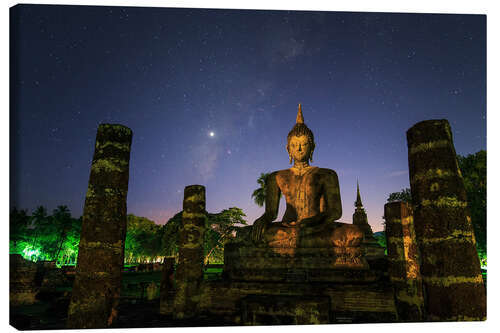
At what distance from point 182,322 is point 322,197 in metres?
3.92

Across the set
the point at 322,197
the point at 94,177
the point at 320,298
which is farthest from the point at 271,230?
the point at 94,177

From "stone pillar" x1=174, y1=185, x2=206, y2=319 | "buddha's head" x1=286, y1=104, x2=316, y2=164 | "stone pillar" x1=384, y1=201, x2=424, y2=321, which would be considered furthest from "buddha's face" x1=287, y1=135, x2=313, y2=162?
"stone pillar" x1=384, y1=201, x2=424, y2=321

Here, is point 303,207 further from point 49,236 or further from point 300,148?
point 49,236

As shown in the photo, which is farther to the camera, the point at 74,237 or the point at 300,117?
the point at 74,237

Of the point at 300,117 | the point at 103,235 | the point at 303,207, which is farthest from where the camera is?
the point at 300,117

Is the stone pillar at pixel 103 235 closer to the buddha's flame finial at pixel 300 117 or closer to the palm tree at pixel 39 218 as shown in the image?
the buddha's flame finial at pixel 300 117

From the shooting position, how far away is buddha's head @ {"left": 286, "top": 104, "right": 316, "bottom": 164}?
7.40 metres

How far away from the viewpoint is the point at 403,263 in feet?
24.2

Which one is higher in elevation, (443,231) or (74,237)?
(443,231)

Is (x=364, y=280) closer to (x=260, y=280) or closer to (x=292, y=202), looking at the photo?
(x=260, y=280)

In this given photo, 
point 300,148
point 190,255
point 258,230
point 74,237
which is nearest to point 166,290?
point 190,255

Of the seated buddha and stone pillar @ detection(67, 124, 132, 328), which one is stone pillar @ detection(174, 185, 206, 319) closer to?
the seated buddha

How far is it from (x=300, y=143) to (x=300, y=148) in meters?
0.13

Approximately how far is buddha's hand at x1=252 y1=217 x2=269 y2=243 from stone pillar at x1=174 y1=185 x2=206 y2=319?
64.0 inches
